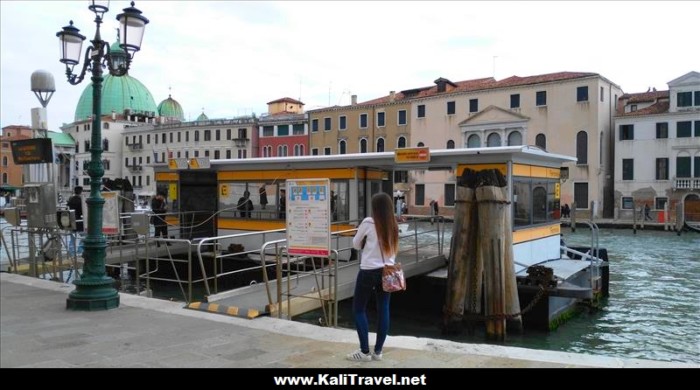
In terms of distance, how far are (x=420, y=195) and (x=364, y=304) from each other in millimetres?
44190

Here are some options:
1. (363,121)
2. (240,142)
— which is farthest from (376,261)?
(240,142)

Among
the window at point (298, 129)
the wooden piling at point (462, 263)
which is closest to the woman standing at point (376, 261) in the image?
the wooden piling at point (462, 263)

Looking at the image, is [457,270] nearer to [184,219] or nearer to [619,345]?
[619,345]

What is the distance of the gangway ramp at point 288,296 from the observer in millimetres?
8016

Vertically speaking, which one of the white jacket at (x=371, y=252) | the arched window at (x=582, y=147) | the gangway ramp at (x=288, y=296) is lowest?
the gangway ramp at (x=288, y=296)

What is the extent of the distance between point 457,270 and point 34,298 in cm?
661

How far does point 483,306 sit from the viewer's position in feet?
33.7

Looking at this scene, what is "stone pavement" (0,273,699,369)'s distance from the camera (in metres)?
5.32

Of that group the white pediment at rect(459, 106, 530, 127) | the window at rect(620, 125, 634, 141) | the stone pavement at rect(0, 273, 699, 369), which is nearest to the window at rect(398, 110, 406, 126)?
the white pediment at rect(459, 106, 530, 127)

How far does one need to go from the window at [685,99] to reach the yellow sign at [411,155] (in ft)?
117

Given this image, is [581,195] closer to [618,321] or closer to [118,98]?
[618,321]

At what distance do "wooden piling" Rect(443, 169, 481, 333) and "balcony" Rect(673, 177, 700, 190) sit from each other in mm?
36020

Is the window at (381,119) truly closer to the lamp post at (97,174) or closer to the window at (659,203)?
the window at (659,203)
